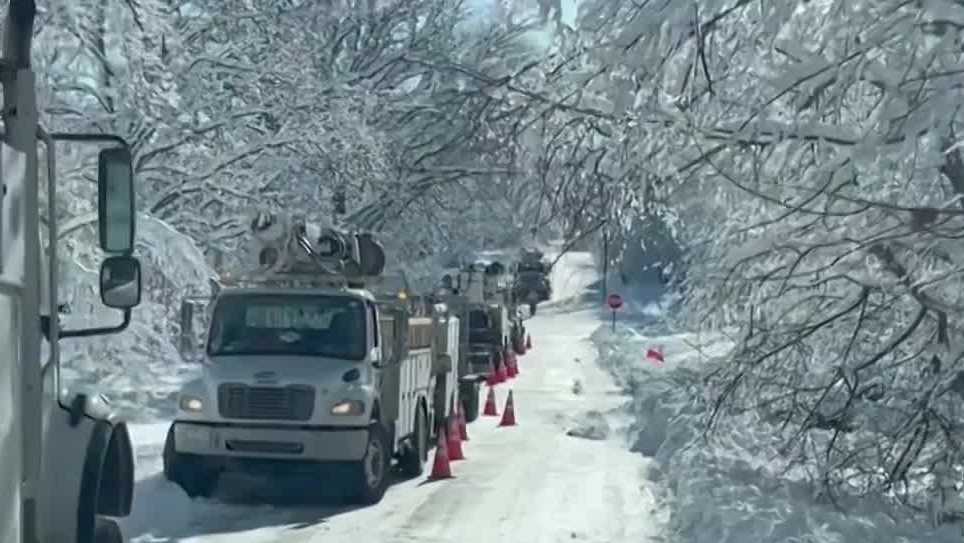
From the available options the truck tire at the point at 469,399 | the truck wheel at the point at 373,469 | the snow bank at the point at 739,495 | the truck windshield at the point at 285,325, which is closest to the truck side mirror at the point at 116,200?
the snow bank at the point at 739,495

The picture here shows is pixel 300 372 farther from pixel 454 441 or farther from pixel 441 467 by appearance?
pixel 454 441

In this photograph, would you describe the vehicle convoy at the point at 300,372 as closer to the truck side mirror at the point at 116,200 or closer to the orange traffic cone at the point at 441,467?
the orange traffic cone at the point at 441,467

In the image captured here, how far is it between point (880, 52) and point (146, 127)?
1732 cm

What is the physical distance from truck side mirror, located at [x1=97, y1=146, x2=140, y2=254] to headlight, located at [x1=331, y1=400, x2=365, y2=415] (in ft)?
31.5

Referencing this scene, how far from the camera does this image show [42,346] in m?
5.07

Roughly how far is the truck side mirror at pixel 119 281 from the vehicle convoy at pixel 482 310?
22.3 meters

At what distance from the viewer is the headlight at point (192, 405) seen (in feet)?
49.4

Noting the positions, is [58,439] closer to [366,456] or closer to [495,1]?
[495,1]

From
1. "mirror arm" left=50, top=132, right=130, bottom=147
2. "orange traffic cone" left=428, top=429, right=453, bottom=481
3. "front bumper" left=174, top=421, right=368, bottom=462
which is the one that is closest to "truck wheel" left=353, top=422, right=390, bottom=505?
"front bumper" left=174, top=421, right=368, bottom=462

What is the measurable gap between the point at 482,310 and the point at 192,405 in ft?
64.4

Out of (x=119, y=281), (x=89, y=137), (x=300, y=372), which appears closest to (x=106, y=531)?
(x=119, y=281)

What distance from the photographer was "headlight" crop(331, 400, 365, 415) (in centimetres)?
1489

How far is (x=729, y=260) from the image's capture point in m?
10.2

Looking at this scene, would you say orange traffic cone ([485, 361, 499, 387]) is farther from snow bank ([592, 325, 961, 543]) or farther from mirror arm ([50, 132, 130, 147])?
mirror arm ([50, 132, 130, 147])
